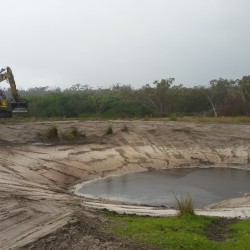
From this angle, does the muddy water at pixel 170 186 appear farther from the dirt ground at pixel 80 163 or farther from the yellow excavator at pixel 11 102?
the yellow excavator at pixel 11 102

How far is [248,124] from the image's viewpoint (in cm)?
3469

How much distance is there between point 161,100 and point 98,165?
31.8m

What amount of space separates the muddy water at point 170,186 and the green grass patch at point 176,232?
6.02 metres

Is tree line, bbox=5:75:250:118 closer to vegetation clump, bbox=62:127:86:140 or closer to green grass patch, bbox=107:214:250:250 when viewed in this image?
vegetation clump, bbox=62:127:86:140

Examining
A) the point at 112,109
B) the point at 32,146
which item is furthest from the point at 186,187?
the point at 112,109

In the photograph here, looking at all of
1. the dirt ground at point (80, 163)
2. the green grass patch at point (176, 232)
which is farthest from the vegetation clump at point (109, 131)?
the green grass patch at point (176, 232)

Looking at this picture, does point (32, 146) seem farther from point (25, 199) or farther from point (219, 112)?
point (219, 112)

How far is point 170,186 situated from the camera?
21625mm

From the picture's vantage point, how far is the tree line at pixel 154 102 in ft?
153

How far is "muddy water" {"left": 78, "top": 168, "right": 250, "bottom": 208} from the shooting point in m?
19.2

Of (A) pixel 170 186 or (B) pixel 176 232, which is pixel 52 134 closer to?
(A) pixel 170 186

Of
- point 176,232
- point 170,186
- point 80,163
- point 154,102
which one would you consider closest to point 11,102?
point 80,163

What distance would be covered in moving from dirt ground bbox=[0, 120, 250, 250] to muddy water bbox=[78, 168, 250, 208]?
1165 mm

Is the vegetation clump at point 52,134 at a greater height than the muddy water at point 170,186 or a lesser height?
greater
